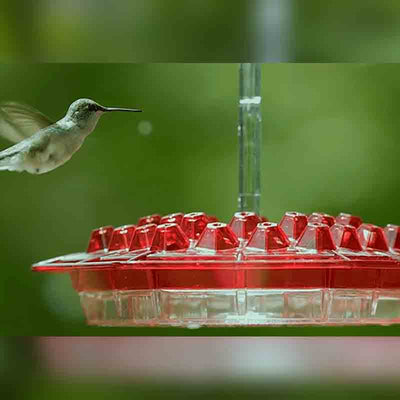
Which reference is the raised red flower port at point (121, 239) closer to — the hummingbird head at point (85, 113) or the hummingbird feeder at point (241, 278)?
the hummingbird feeder at point (241, 278)

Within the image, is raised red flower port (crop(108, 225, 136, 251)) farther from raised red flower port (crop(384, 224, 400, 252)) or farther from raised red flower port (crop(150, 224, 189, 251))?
raised red flower port (crop(384, 224, 400, 252))

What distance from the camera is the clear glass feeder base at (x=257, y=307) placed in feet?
2.05

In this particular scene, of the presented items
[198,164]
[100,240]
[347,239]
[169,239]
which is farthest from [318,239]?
[198,164]

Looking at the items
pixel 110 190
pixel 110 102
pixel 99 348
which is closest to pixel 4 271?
pixel 110 190

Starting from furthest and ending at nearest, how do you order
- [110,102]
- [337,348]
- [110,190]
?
1. [110,190]
2. [110,102]
3. [337,348]

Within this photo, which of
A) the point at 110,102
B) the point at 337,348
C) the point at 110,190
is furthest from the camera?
the point at 110,190

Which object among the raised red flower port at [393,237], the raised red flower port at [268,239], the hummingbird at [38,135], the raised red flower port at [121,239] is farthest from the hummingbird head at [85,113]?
the raised red flower port at [393,237]

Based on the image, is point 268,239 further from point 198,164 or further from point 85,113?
point 198,164

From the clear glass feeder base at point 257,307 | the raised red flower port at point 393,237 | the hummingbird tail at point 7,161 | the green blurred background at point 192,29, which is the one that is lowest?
the clear glass feeder base at point 257,307

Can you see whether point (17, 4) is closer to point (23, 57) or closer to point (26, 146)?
point (23, 57)

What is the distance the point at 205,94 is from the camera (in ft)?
3.51

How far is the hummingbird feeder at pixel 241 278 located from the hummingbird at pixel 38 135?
0.12 meters

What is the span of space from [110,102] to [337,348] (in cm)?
50

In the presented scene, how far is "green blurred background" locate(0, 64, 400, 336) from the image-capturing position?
3.30 feet
